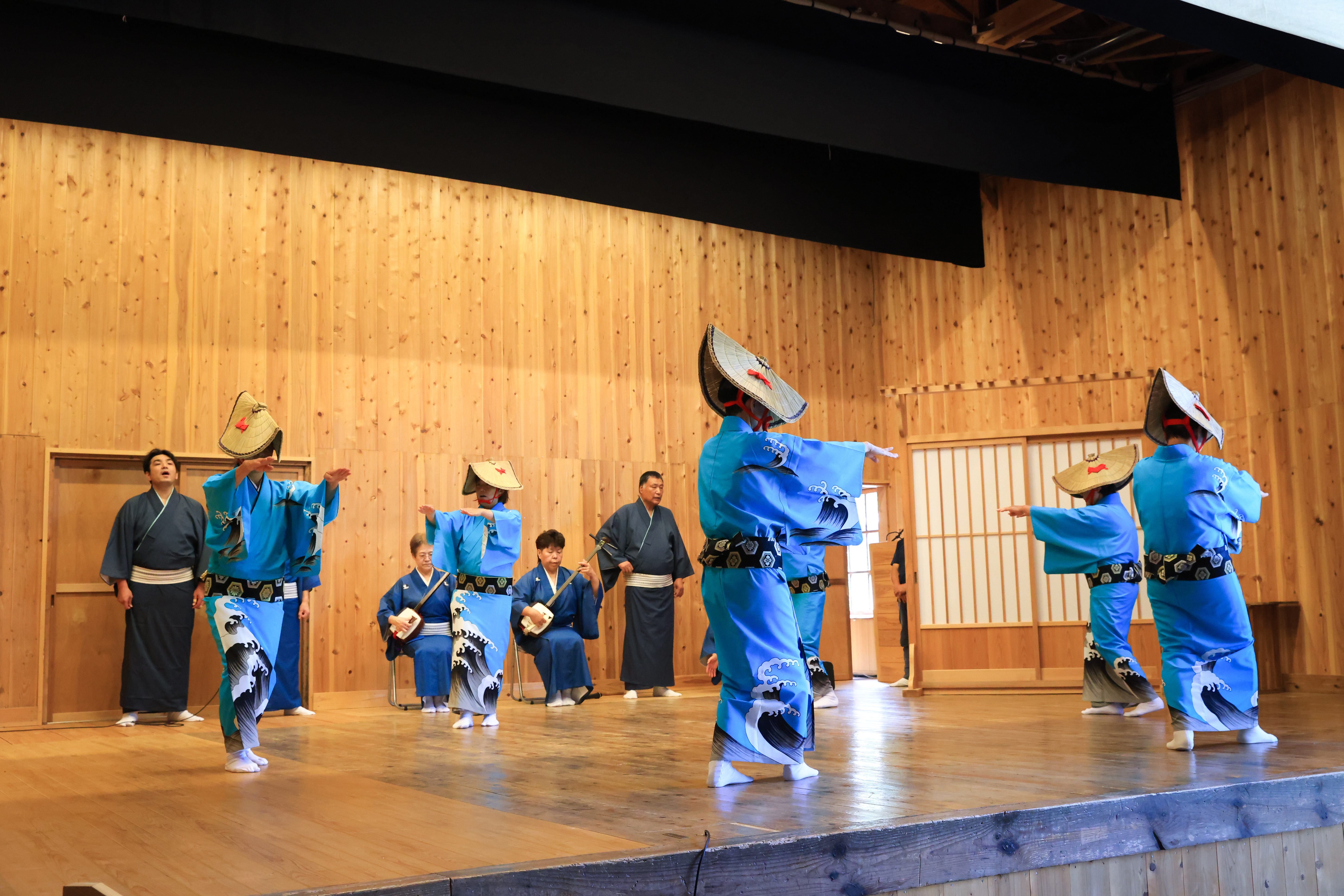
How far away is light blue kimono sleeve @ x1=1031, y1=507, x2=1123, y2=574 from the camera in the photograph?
18.1 feet

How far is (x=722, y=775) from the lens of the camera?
3381mm

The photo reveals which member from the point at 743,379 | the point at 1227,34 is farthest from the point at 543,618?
the point at 1227,34

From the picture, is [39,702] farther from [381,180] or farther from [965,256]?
[965,256]

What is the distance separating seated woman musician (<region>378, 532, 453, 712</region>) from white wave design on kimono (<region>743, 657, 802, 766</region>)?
386 centimetres

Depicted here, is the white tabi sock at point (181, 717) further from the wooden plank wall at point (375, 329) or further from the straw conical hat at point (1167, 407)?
the straw conical hat at point (1167, 407)

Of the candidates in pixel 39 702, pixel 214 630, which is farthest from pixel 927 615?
pixel 39 702

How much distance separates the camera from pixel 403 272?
25.5ft

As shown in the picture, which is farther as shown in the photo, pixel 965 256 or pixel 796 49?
pixel 965 256

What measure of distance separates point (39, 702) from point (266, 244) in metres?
3.11

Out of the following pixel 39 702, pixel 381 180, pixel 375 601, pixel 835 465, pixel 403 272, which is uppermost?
pixel 381 180

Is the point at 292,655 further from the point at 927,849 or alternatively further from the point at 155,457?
the point at 927,849

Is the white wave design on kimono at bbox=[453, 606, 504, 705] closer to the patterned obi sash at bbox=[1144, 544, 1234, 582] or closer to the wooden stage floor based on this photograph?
the wooden stage floor

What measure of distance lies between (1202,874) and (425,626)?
Result: 197 inches

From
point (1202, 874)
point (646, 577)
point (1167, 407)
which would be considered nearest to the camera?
point (1202, 874)
